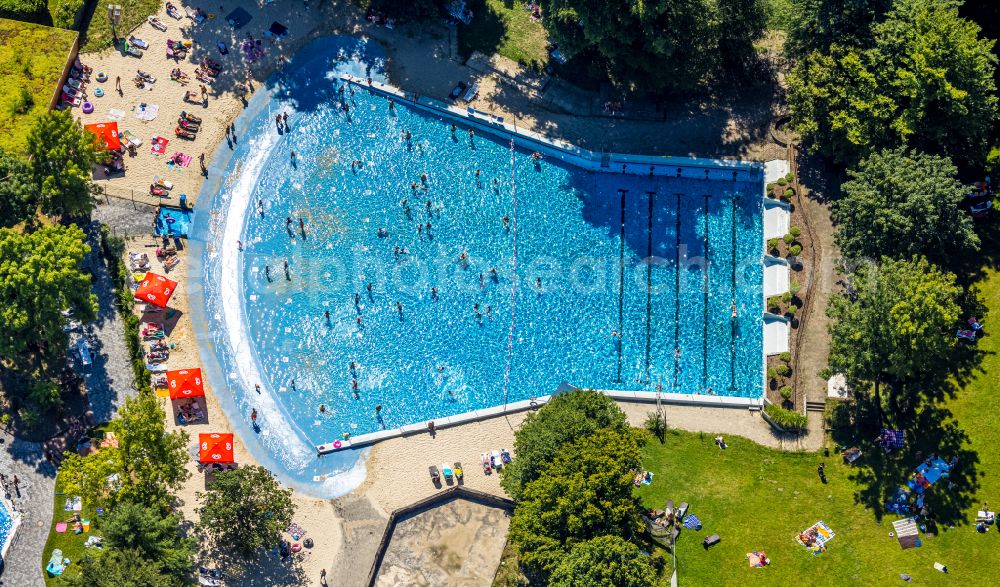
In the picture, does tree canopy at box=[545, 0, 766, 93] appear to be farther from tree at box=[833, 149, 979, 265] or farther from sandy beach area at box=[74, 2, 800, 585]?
tree at box=[833, 149, 979, 265]

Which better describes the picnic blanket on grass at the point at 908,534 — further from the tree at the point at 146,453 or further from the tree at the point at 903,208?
the tree at the point at 146,453

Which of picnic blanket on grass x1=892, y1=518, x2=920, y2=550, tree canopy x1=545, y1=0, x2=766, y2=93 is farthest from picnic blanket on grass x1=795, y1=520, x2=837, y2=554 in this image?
tree canopy x1=545, y1=0, x2=766, y2=93

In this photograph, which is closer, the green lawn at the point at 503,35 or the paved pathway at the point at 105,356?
the paved pathway at the point at 105,356

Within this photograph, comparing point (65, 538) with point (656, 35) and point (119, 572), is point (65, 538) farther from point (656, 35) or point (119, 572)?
point (656, 35)

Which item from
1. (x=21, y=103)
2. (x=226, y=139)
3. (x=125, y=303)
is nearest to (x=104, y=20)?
(x=21, y=103)

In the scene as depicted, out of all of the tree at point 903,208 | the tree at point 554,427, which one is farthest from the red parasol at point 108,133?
the tree at point 903,208

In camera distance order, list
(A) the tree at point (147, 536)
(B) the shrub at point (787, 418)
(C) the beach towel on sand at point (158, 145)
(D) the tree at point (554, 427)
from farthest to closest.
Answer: (C) the beach towel on sand at point (158, 145)
(B) the shrub at point (787, 418)
(D) the tree at point (554, 427)
(A) the tree at point (147, 536)

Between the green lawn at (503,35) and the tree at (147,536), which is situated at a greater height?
the green lawn at (503,35)
